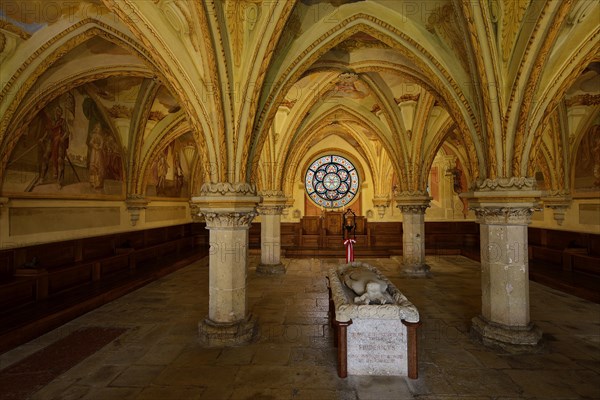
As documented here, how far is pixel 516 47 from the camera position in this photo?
458 cm

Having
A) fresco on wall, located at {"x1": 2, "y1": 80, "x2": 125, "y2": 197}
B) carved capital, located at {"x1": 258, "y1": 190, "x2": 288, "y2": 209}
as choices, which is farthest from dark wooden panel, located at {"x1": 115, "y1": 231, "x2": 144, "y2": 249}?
carved capital, located at {"x1": 258, "y1": 190, "x2": 288, "y2": 209}

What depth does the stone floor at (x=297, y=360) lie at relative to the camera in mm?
3549

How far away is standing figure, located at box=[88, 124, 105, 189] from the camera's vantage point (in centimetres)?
863

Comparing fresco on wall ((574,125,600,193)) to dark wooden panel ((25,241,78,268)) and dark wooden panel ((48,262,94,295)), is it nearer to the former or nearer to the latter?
dark wooden panel ((48,262,94,295))

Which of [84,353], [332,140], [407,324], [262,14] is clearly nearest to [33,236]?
[84,353]

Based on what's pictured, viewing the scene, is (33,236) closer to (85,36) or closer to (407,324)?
(85,36)

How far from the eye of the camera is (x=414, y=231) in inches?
379

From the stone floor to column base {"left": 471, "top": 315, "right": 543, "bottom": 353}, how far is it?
0.44ft

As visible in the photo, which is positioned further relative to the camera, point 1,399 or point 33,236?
point 33,236

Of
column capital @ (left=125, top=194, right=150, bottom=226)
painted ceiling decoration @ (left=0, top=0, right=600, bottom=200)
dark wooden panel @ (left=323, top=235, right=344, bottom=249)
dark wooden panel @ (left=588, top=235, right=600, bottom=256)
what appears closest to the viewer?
painted ceiling decoration @ (left=0, top=0, right=600, bottom=200)

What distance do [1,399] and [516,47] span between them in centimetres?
842

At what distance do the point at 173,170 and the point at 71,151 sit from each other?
214 inches

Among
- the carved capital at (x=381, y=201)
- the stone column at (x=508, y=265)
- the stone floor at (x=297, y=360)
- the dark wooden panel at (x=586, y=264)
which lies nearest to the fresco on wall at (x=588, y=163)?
the dark wooden panel at (x=586, y=264)

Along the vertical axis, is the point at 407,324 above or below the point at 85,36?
below
